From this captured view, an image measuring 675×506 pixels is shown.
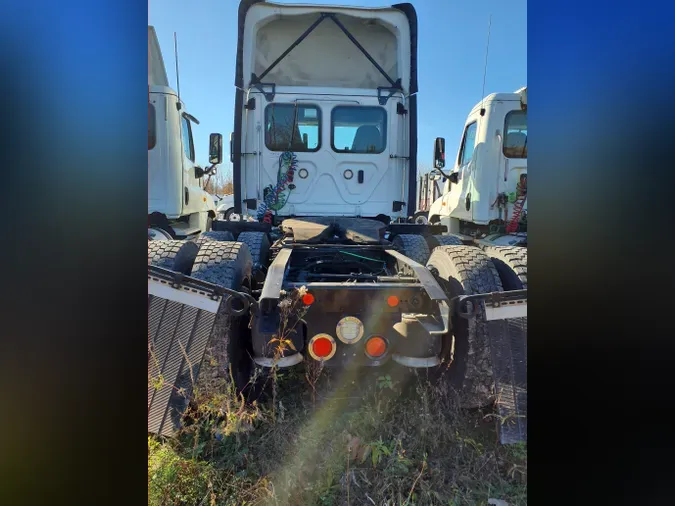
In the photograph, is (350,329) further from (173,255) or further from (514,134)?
(514,134)

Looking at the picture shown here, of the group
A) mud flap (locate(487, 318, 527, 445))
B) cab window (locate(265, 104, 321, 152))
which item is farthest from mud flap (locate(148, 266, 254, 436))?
cab window (locate(265, 104, 321, 152))

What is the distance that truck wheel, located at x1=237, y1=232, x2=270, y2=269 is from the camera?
Result: 12.7ft

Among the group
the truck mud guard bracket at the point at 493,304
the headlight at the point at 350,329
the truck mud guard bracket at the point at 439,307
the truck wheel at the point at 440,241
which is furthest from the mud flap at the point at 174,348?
the truck wheel at the point at 440,241

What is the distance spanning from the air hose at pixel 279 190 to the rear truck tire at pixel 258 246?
2.46 ft

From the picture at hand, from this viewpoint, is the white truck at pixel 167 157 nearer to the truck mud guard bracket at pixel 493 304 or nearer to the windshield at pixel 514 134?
the truck mud guard bracket at pixel 493 304

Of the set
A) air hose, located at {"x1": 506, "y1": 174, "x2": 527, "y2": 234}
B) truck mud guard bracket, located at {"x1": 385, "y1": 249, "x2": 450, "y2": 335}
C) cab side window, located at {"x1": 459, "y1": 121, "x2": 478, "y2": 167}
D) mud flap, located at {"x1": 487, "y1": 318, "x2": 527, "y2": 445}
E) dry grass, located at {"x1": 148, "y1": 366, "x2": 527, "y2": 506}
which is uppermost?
cab side window, located at {"x1": 459, "y1": 121, "x2": 478, "y2": 167}

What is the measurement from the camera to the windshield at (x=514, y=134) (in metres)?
6.49

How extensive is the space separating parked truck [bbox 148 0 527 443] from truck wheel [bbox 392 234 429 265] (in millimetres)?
19

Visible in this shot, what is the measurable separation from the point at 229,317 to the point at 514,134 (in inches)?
237

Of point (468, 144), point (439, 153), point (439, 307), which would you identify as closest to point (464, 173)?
point (468, 144)

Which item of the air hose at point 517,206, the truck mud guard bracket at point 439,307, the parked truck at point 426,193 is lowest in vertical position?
the truck mud guard bracket at point 439,307

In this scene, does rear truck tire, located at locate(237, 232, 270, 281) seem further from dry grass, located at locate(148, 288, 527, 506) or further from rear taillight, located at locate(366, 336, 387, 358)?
rear taillight, located at locate(366, 336, 387, 358)
